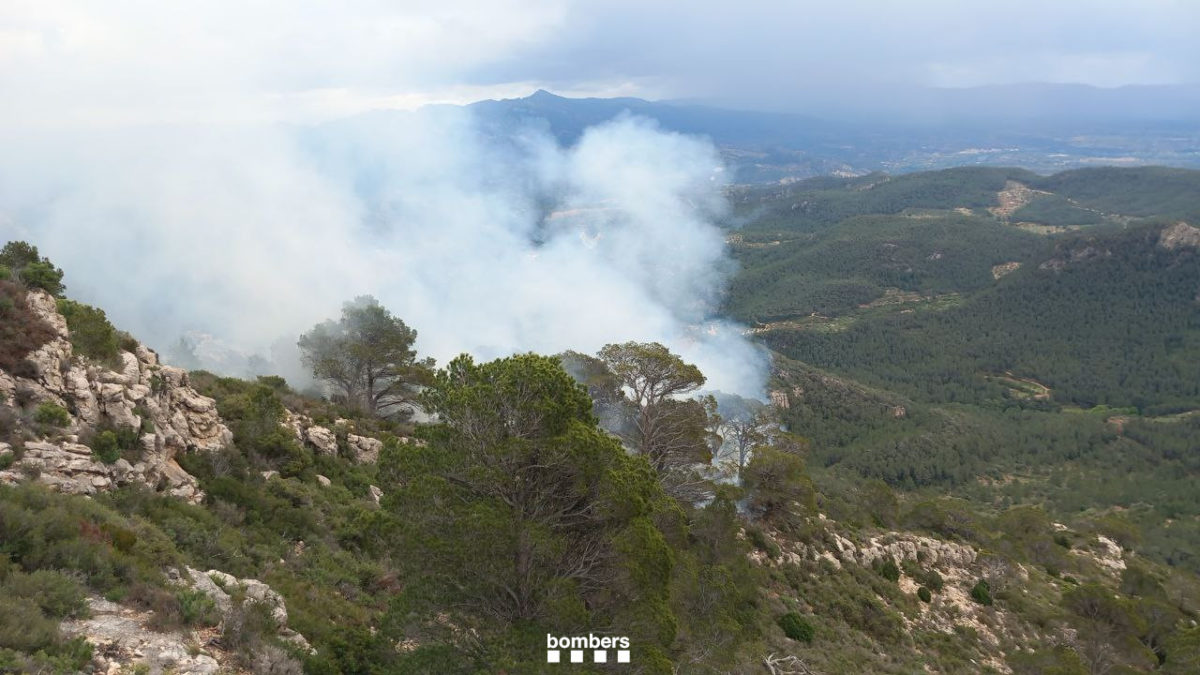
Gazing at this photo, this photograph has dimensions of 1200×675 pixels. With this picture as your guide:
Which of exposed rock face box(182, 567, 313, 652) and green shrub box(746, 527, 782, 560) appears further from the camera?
green shrub box(746, 527, 782, 560)

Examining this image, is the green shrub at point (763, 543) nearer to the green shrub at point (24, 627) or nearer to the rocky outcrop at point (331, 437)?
the rocky outcrop at point (331, 437)

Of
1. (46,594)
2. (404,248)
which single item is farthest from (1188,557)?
(404,248)

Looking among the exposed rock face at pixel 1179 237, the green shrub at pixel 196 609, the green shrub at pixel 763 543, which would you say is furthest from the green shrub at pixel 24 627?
the exposed rock face at pixel 1179 237

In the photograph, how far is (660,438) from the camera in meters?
22.2

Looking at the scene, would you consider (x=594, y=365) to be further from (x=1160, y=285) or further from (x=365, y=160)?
(x=1160, y=285)

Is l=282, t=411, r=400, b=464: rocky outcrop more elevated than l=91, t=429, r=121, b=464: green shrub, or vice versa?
l=91, t=429, r=121, b=464: green shrub

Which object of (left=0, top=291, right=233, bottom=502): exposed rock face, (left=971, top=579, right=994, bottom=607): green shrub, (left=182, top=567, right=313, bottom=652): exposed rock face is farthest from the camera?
(left=971, top=579, right=994, bottom=607): green shrub

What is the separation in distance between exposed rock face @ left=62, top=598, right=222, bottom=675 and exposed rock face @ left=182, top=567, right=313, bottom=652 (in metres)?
1.21

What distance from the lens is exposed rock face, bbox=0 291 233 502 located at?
1127 centimetres

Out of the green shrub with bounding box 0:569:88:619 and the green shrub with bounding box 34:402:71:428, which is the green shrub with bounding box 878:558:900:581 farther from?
the green shrub with bounding box 34:402:71:428

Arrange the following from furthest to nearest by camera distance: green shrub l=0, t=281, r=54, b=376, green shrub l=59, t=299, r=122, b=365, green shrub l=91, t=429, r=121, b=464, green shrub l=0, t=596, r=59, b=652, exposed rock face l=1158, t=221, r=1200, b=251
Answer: exposed rock face l=1158, t=221, r=1200, b=251, green shrub l=59, t=299, r=122, b=365, green shrub l=0, t=281, r=54, b=376, green shrub l=91, t=429, r=121, b=464, green shrub l=0, t=596, r=59, b=652

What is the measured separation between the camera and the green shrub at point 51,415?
11.7 metres

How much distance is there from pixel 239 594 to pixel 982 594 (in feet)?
100

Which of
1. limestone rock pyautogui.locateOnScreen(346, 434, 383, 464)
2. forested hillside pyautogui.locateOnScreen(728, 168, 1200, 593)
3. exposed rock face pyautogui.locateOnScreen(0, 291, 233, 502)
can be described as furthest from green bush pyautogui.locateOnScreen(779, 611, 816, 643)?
forested hillside pyautogui.locateOnScreen(728, 168, 1200, 593)
